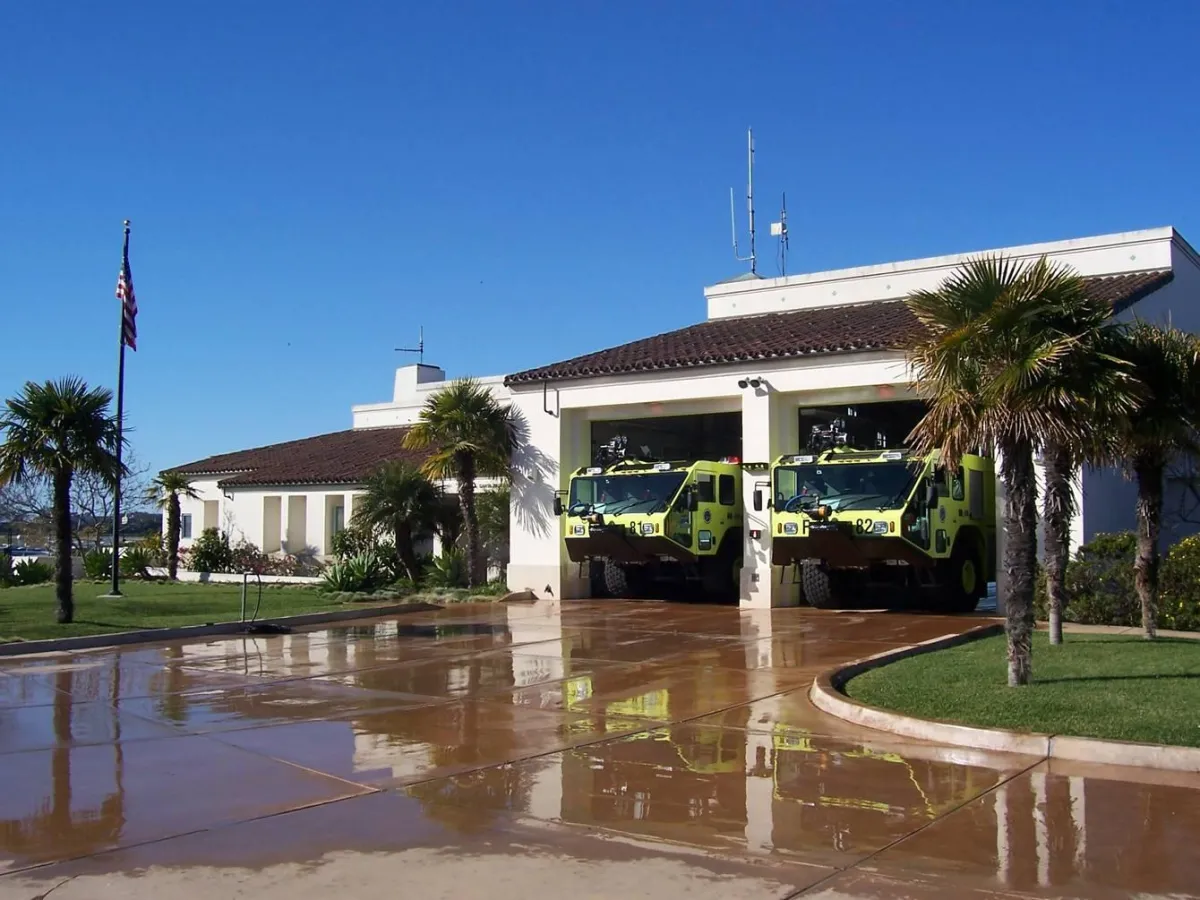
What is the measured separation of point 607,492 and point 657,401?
7.90 ft

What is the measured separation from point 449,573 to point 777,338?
9.03 metres

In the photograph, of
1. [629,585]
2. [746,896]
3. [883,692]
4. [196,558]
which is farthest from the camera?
[196,558]

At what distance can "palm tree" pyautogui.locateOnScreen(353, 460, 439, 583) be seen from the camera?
87.7 ft

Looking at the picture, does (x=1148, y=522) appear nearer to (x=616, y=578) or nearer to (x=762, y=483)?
(x=762, y=483)

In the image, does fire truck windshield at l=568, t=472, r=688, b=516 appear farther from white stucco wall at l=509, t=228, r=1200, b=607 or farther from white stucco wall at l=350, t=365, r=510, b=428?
white stucco wall at l=350, t=365, r=510, b=428

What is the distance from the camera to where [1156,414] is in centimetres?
1309

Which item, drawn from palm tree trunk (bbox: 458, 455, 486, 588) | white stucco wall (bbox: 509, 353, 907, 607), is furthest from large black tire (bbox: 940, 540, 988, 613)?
palm tree trunk (bbox: 458, 455, 486, 588)

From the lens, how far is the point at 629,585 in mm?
24234

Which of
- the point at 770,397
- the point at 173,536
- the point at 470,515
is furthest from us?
the point at 173,536

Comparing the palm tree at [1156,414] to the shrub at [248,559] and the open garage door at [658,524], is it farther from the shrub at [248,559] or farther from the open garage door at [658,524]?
the shrub at [248,559]

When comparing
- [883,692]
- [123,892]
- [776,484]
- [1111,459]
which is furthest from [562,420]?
[123,892]

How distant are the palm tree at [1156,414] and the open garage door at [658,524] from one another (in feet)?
29.7

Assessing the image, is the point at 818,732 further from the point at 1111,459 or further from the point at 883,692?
the point at 1111,459

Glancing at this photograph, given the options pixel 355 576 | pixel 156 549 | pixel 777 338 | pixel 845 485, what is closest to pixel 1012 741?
pixel 845 485
